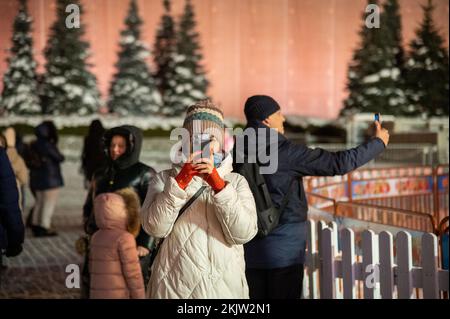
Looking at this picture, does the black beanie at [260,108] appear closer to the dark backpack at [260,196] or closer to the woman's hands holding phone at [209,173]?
the dark backpack at [260,196]

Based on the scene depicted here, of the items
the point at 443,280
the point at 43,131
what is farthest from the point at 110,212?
the point at 43,131

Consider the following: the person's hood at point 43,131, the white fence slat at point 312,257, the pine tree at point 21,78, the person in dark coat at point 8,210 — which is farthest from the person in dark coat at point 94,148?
the pine tree at point 21,78

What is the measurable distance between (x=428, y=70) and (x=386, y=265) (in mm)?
34090

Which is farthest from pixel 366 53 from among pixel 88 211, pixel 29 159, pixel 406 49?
pixel 88 211

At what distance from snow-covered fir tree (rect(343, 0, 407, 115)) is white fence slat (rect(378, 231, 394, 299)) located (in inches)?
1336

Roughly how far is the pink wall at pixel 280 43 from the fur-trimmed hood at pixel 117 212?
27.4 meters

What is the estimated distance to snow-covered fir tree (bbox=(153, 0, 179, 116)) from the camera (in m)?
44.4

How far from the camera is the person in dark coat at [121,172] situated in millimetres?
5863

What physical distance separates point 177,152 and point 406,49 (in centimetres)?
3783

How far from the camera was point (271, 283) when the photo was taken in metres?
4.61

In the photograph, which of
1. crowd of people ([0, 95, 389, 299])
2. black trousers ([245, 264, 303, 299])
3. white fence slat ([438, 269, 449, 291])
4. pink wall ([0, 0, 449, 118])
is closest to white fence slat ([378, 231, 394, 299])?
white fence slat ([438, 269, 449, 291])

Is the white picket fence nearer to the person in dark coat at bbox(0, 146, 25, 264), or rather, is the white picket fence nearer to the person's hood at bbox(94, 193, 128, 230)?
the person's hood at bbox(94, 193, 128, 230)

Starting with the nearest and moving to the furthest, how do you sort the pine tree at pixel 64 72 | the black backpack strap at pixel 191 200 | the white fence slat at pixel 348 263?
the black backpack strap at pixel 191 200 < the white fence slat at pixel 348 263 < the pine tree at pixel 64 72

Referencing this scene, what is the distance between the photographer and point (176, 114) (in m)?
44.2
